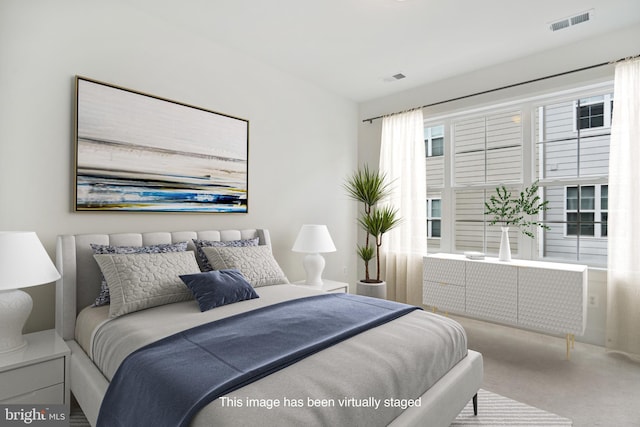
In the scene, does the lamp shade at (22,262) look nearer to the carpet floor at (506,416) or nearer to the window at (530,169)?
the carpet floor at (506,416)

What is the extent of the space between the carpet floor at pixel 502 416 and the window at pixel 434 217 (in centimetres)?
234

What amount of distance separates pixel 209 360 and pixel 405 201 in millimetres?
3322

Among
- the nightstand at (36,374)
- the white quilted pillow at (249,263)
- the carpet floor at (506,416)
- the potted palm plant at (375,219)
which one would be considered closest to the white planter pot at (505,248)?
the potted palm plant at (375,219)

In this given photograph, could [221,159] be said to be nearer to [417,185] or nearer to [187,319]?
[187,319]

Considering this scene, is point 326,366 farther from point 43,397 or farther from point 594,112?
point 594,112

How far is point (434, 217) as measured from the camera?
438cm

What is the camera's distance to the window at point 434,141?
14.2 feet

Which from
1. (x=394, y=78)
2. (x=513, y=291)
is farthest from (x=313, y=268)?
(x=394, y=78)

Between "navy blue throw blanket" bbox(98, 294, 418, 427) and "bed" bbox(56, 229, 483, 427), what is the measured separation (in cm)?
4

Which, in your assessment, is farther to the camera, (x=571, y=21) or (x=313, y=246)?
(x=313, y=246)

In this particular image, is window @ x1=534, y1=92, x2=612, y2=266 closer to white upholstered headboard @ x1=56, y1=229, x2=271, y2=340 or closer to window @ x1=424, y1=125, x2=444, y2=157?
window @ x1=424, y1=125, x2=444, y2=157

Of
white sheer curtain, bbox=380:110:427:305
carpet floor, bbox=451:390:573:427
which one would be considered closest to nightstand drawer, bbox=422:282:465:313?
white sheer curtain, bbox=380:110:427:305

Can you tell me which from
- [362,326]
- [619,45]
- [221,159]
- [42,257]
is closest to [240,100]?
[221,159]

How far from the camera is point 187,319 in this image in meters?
1.88
